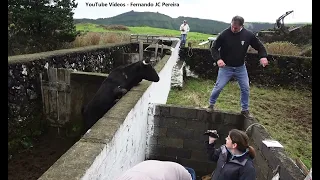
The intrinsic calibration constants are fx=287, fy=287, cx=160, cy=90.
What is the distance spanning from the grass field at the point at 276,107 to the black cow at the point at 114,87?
2513mm

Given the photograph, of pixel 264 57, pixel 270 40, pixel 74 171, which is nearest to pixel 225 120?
pixel 264 57

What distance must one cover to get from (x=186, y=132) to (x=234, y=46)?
1905mm

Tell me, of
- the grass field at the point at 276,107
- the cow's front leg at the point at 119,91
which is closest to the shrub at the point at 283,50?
the grass field at the point at 276,107

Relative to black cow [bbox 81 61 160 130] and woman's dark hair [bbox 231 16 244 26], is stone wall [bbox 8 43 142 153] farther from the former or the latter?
woman's dark hair [bbox 231 16 244 26]

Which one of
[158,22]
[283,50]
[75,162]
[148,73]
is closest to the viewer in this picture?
[75,162]

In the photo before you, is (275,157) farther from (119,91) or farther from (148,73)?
(148,73)

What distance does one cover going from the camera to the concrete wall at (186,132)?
561cm

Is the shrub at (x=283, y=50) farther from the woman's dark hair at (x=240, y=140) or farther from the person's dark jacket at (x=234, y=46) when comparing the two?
the woman's dark hair at (x=240, y=140)

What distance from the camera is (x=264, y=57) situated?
16.7 feet

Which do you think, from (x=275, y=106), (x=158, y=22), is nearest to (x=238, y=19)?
(x=275, y=106)

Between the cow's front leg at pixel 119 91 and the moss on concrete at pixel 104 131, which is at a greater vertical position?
the cow's front leg at pixel 119 91

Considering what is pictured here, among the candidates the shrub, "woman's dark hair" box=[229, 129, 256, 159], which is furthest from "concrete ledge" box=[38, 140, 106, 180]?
the shrub

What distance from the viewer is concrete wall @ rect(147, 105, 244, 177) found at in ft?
18.4

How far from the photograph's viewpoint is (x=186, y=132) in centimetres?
571
